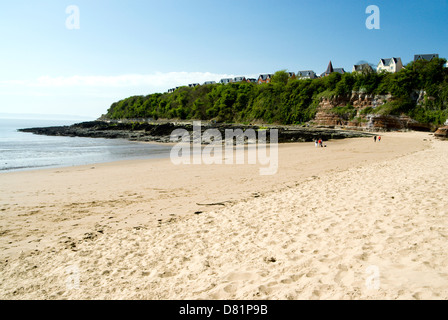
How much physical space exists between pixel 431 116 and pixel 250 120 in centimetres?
4008

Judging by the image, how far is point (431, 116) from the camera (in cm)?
4066

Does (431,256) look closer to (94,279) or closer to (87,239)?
(94,279)

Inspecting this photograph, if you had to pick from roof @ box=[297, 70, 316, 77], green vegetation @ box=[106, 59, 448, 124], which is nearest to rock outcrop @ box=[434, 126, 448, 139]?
green vegetation @ box=[106, 59, 448, 124]

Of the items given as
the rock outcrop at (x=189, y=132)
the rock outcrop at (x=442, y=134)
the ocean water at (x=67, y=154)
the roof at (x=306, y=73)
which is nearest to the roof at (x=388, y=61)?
the roof at (x=306, y=73)

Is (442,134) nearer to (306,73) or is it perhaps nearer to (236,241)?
(236,241)

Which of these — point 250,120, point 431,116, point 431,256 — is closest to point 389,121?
point 431,116

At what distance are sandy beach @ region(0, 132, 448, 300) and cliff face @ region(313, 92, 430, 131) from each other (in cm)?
3764

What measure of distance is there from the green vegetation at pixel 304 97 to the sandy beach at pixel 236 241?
4241 cm

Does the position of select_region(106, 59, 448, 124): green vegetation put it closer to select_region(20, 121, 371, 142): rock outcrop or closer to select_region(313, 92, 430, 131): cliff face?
select_region(313, 92, 430, 131): cliff face

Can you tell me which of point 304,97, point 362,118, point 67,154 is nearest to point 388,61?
point 304,97

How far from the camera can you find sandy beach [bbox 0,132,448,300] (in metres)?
3.52
